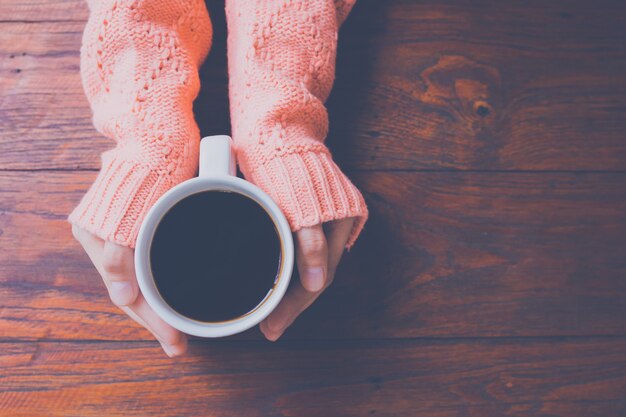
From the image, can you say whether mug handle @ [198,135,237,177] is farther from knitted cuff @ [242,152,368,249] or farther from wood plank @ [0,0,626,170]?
wood plank @ [0,0,626,170]

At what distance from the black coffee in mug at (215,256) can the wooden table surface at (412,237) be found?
0.13 meters

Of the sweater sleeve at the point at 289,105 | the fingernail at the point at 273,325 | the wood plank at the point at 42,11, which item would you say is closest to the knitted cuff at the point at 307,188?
the sweater sleeve at the point at 289,105

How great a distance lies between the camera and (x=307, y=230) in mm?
510

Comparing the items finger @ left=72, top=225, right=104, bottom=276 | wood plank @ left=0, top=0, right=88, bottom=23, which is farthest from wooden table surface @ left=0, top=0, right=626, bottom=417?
finger @ left=72, top=225, right=104, bottom=276

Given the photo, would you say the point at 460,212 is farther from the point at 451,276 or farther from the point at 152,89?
the point at 152,89

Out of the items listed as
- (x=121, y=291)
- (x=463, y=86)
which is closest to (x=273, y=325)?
(x=121, y=291)

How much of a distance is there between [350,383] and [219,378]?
149mm

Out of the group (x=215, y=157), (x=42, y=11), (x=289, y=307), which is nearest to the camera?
(x=215, y=157)

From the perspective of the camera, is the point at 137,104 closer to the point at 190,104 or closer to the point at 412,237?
the point at 190,104

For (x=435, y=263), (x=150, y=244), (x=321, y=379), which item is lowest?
(x=321, y=379)

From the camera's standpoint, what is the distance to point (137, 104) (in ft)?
1.77

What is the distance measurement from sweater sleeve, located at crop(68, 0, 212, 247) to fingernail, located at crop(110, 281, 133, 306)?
0.16 feet

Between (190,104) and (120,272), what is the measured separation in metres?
0.19

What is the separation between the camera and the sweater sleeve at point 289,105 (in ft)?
1.73
